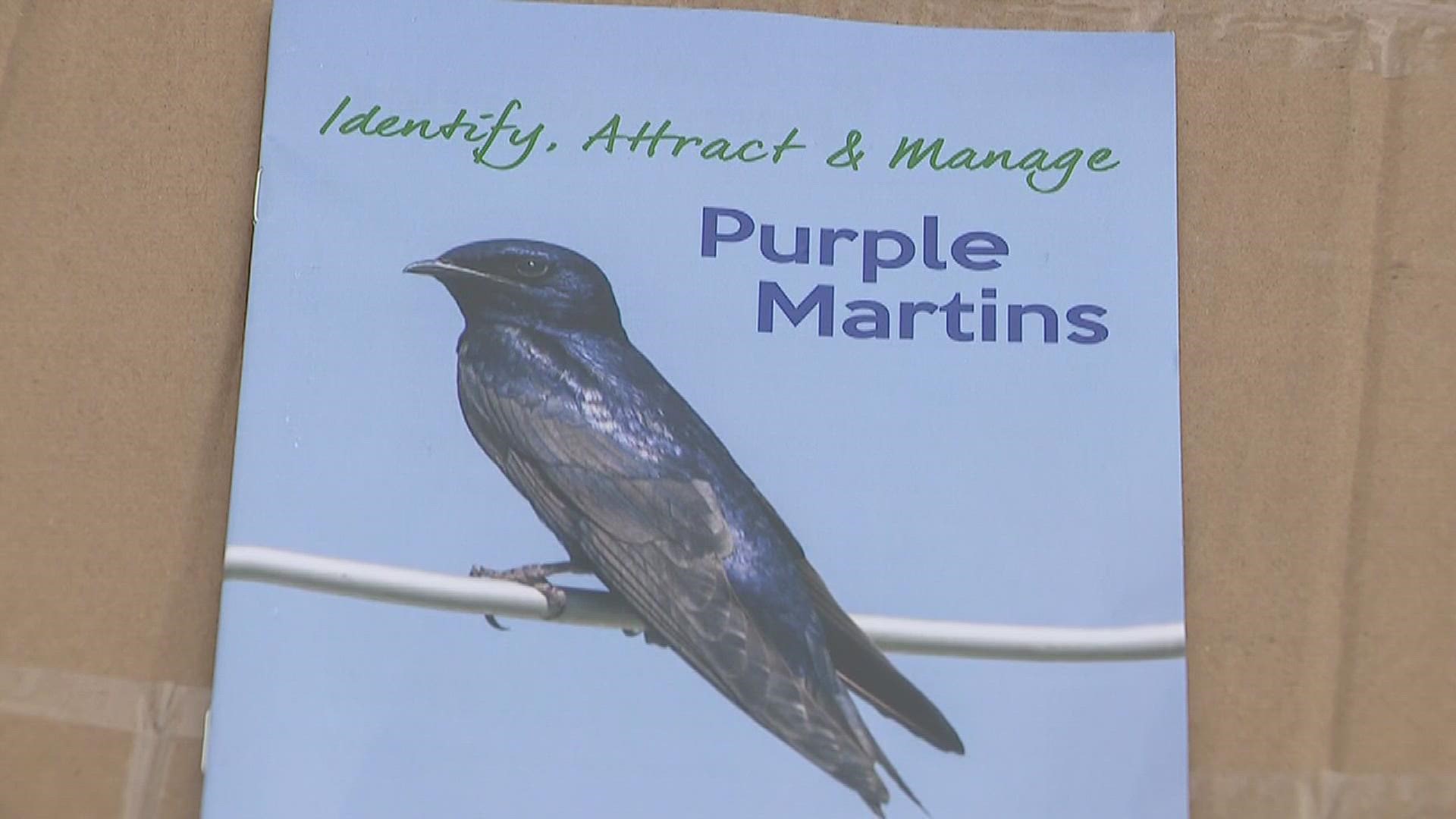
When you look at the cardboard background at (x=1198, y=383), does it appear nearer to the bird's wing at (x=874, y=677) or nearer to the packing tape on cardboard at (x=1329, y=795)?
the packing tape on cardboard at (x=1329, y=795)

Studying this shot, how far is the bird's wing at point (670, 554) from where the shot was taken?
2.80ft

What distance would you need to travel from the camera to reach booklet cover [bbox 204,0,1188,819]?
85 cm

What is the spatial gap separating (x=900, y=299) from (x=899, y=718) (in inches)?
9.6

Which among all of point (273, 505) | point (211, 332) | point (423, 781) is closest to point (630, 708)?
point (423, 781)

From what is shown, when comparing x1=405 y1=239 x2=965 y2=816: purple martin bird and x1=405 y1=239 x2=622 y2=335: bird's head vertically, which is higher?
x1=405 y1=239 x2=622 y2=335: bird's head

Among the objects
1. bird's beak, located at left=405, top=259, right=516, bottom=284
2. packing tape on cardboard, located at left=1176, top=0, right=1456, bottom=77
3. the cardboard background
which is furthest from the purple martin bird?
packing tape on cardboard, located at left=1176, top=0, right=1456, bottom=77

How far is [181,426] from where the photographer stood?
91 cm

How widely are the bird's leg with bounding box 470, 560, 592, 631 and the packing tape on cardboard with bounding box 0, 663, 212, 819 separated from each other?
0.17m

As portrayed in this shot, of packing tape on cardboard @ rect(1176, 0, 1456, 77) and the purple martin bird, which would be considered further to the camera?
packing tape on cardboard @ rect(1176, 0, 1456, 77)

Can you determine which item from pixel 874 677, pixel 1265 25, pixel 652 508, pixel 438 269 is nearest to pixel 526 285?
pixel 438 269

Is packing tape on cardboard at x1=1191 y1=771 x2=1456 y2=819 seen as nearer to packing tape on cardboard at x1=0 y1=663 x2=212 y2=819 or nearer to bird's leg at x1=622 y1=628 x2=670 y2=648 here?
bird's leg at x1=622 y1=628 x2=670 y2=648

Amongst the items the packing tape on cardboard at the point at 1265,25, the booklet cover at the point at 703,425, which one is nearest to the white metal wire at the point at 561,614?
the booklet cover at the point at 703,425

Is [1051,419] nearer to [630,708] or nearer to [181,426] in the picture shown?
[630,708]

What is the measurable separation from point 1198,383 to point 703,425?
294 millimetres
